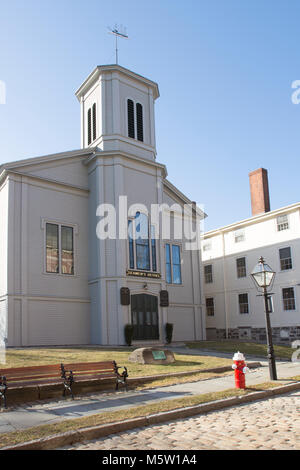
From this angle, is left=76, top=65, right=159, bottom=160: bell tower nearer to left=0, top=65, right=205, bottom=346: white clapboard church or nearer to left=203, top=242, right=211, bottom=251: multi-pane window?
left=0, top=65, right=205, bottom=346: white clapboard church

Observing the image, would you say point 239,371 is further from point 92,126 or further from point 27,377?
point 92,126

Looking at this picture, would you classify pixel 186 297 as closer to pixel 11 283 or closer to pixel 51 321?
pixel 51 321

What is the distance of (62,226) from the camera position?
84.3 feet

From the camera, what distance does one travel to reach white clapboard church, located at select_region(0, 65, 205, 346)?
23.6 meters

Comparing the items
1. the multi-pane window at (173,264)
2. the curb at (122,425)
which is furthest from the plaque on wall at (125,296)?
the curb at (122,425)

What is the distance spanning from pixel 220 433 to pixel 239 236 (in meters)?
29.2

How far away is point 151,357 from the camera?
1633 cm

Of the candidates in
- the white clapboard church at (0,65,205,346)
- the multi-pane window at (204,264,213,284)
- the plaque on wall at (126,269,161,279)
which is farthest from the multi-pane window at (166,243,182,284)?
the multi-pane window at (204,264,213,284)

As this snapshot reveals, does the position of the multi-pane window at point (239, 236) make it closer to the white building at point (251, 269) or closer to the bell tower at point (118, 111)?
the white building at point (251, 269)

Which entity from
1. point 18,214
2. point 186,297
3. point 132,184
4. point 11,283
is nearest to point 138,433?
point 11,283

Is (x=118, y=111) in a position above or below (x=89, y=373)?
above

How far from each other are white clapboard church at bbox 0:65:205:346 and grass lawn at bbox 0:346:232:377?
14.8ft

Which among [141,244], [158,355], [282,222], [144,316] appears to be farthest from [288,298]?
[158,355]
